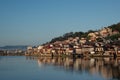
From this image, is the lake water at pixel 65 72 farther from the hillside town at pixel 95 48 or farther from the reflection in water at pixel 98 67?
the hillside town at pixel 95 48

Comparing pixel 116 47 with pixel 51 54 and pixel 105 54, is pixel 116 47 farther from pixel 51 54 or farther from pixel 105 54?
pixel 51 54

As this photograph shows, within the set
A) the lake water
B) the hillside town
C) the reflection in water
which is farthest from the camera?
the hillside town

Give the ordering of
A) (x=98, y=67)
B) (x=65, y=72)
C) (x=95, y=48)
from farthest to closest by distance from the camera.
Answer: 1. (x=95, y=48)
2. (x=98, y=67)
3. (x=65, y=72)

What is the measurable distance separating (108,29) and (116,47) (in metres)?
18.6

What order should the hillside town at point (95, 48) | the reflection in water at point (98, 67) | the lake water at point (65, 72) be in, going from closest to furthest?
the lake water at point (65, 72) → the reflection in water at point (98, 67) → the hillside town at point (95, 48)

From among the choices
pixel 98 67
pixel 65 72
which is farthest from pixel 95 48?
pixel 65 72

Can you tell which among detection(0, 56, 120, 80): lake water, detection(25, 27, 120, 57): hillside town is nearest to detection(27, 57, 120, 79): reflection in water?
detection(0, 56, 120, 80): lake water

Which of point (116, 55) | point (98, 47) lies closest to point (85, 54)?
point (98, 47)

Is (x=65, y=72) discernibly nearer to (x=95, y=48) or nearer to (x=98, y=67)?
(x=98, y=67)

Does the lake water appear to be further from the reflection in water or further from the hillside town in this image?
the hillside town

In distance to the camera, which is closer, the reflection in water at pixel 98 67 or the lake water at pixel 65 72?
the lake water at pixel 65 72

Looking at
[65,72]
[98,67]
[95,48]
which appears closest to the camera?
[65,72]

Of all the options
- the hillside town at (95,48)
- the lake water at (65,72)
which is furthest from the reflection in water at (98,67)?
the hillside town at (95,48)

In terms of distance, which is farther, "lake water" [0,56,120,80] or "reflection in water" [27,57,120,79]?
"reflection in water" [27,57,120,79]
